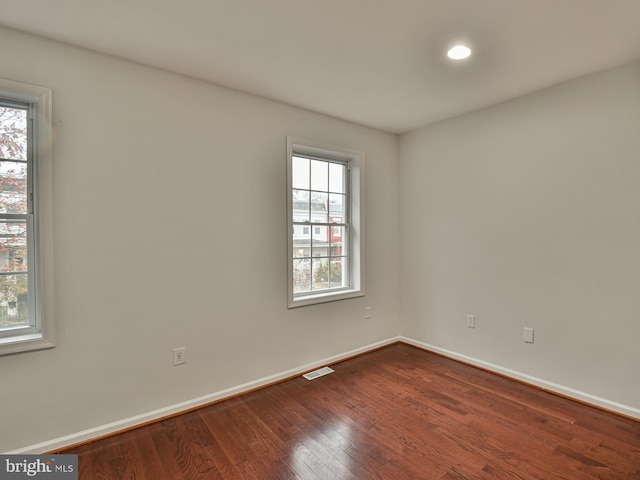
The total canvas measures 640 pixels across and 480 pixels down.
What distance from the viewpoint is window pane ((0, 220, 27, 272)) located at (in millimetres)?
1939

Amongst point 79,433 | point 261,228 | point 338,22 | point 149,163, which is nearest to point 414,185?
point 261,228

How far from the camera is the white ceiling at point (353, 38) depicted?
5.77 ft

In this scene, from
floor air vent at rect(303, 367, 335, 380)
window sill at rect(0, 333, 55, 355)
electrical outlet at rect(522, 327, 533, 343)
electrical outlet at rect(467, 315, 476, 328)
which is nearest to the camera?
window sill at rect(0, 333, 55, 355)

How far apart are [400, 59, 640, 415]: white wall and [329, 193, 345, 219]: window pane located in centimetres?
90

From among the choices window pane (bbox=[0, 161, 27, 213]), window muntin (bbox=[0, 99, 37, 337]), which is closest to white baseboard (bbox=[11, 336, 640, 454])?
window muntin (bbox=[0, 99, 37, 337])

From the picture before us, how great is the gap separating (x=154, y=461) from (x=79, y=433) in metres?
0.58

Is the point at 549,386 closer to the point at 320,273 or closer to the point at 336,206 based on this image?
the point at 320,273

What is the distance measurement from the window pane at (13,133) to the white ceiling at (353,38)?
48cm

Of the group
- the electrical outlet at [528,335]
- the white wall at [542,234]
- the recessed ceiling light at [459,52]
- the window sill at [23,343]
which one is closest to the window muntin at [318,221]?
the white wall at [542,234]

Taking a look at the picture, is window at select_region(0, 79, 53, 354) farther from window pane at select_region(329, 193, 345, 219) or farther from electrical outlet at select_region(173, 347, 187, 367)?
window pane at select_region(329, 193, 345, 219)

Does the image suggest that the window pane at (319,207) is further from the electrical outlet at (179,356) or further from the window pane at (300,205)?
the electrical outlet at (179,356)

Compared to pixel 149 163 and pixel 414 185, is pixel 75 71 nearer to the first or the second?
pixel 149 163

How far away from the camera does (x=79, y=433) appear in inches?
81.3

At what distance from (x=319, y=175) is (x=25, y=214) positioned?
2345 mm
